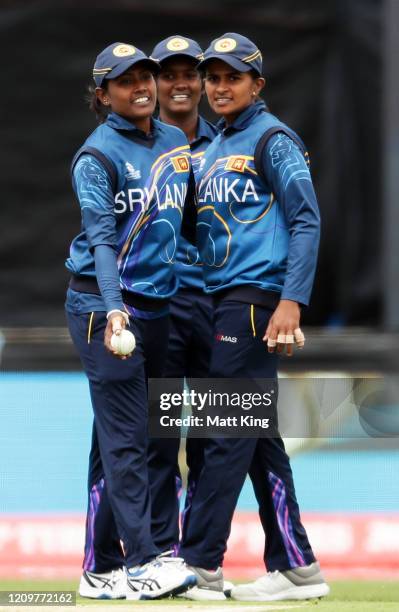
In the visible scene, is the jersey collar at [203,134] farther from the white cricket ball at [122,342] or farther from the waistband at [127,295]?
the white cricket ball at [122,342]

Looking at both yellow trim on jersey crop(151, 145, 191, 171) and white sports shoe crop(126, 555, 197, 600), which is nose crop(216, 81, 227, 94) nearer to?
yellow trim on jersey crop(151, 145, 191, 171)

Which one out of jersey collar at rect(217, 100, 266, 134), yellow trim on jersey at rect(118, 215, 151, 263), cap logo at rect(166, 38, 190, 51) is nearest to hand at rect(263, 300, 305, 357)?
yellow trim on jersey at rect(118, 215, 151, 263)

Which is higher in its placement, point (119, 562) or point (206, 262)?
point (206, 262)

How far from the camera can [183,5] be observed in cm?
738

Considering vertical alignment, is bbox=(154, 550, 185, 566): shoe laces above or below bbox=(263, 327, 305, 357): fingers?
below

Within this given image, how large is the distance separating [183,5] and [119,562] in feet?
12.1

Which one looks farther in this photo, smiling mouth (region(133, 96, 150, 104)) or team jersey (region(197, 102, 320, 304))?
smiling mouth (region(133, 96, 150, 104))

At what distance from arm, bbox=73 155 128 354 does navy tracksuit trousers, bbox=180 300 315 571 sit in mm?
418

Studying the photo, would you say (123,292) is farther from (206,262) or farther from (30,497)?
(30,497)

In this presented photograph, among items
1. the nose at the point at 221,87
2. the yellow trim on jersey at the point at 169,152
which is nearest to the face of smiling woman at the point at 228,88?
the nose at the point at 221,87

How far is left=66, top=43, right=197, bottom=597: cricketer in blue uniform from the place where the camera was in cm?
415

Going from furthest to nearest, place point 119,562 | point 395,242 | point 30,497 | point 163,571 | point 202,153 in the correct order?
point 395,242
point 30,497
point 202,153
point 119,562
point 163,571

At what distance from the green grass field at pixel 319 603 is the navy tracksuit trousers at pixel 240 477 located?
171 millimetres

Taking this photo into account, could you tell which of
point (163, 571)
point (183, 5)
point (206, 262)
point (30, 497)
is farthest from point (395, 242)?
point (163, 571)
